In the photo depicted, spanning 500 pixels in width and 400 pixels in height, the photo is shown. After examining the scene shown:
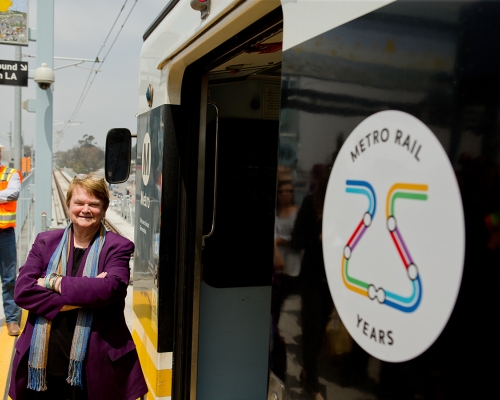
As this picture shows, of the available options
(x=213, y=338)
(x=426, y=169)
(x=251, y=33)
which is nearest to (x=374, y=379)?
(x=426, y=169)

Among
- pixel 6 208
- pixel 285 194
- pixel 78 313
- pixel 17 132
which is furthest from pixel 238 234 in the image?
pixel 17 132

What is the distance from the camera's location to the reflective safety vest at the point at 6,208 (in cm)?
542

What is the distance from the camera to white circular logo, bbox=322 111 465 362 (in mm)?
877

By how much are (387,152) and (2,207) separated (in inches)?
203

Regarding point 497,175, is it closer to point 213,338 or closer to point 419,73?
point 419,73

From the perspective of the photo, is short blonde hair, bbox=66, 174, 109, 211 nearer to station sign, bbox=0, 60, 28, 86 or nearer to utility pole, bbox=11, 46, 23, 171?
station sign, bbox=0, 60, 28, 86

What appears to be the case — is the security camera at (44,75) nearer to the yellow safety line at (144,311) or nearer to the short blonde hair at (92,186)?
the yellow safety line at (144,311)

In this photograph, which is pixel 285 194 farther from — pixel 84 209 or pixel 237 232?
pixel 237 232

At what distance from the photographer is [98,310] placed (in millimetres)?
2598

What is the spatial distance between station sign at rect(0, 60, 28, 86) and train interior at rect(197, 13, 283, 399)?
17.8ft

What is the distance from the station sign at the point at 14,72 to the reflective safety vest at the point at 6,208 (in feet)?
8.50

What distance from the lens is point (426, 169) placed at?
92 cm

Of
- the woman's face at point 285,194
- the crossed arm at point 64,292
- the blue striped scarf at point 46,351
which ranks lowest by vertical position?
the blue striped scarf at point 46,351

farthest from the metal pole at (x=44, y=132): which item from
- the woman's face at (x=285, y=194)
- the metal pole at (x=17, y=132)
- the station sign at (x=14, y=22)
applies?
the woman's face at (x=285, y=194)
